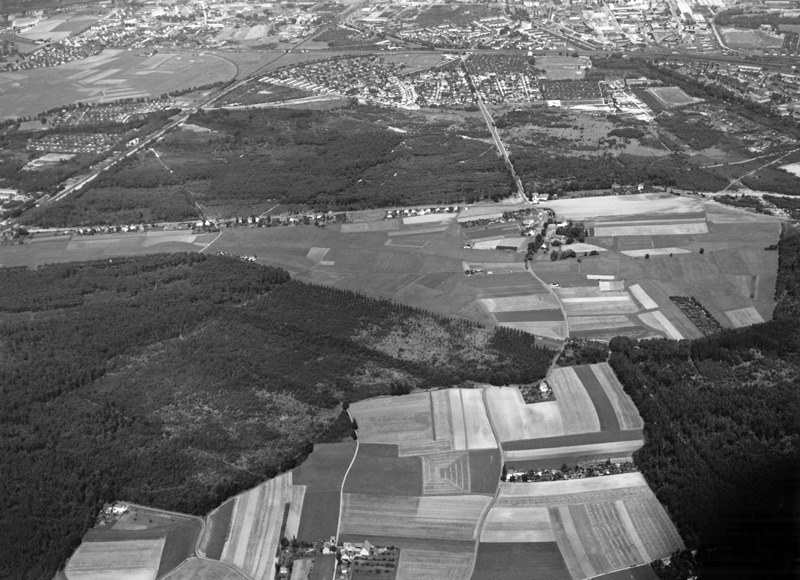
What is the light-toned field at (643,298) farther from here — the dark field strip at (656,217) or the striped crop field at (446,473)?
the striped crop field at (446,473)

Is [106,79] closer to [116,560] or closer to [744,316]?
[116,560]

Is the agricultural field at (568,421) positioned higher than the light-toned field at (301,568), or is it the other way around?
the light-toned field at (301,568)

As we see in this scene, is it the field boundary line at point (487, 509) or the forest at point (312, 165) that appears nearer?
the field boundary line at point (487, 509)

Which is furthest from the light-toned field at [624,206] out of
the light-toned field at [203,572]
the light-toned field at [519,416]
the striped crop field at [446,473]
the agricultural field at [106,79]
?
the agricultural field at [106,79]

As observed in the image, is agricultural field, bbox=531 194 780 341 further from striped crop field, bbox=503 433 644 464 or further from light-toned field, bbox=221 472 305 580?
light-toned field, bbox=221 472 305 580

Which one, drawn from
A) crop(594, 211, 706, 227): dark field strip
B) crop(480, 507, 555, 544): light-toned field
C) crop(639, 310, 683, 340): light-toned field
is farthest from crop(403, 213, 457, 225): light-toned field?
crop(480, 507, 555, 544): light-toned field

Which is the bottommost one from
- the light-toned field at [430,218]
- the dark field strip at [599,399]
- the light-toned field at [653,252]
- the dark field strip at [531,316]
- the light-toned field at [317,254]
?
the light-toned field at [653,252]

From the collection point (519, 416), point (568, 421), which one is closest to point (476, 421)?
point (519, 416)
